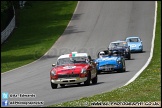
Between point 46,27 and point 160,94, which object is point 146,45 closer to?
point 46,27

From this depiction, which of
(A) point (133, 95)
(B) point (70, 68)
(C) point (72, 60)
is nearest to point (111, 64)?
(C) point (72, 60)

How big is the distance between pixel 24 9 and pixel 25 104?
220ft

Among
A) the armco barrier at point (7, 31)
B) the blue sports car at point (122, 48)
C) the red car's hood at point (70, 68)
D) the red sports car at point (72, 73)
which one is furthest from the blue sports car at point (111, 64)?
the armco barrier at point (7, 31)

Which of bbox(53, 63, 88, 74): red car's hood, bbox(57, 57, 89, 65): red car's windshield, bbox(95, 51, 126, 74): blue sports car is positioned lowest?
bbox(95, 51, 126, 74): blue sports car

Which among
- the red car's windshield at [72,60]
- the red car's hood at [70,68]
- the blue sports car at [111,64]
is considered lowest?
the blue sports car at [111,64]

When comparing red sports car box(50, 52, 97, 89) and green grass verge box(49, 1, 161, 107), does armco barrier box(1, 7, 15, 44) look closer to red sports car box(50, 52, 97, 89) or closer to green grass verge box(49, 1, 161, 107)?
red sports car box(50, 52, 97, 89)

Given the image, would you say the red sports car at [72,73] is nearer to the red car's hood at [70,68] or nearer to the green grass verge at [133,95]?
the red car's hood at [70,68]

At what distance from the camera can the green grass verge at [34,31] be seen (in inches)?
1869

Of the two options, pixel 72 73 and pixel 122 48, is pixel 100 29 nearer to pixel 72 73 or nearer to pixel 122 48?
pixel 122 48

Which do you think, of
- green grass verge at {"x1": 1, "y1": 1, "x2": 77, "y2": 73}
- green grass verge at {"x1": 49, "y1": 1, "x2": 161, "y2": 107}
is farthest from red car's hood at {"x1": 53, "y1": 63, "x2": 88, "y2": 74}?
green grass verge at {"x1": 1, "y1": 1, "x2": 77, "y2": 73}

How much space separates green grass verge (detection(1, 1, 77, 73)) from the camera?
156 feet

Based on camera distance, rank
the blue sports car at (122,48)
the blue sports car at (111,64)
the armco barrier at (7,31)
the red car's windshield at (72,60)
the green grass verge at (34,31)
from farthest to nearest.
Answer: the armco barrier at (7,31)
the green grass verge at (34,31)
the blue sports car at (122,48)
the blue sports car at (111,64)
the red car's windshield at (72,60)

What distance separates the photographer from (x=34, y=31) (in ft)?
220

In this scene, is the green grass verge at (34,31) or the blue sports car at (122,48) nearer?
the blue sports car at (122,48)
